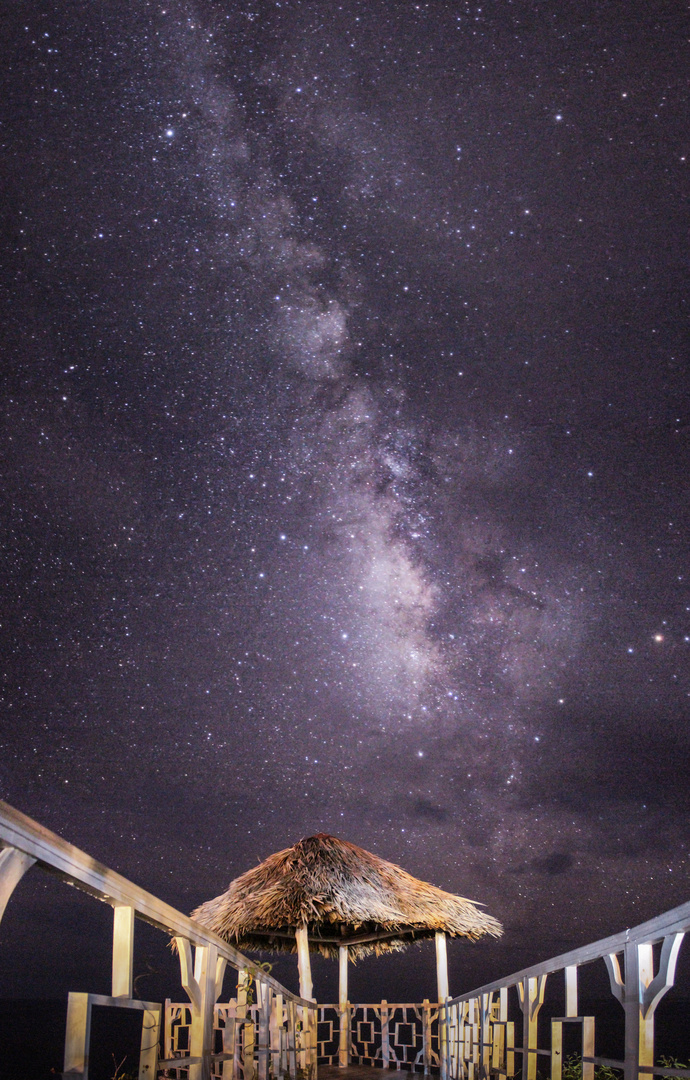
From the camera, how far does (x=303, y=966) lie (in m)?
12.0

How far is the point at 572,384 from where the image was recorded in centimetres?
1515

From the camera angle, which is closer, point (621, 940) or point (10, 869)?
point (10, 869)

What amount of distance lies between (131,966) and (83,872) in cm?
52

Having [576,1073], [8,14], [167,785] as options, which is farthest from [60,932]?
[8,14]

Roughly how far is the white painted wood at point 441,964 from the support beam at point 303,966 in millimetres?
2000

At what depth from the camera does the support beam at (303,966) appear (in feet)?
38.9

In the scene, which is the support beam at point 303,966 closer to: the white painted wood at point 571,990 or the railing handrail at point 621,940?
the railing handrail at point 621,940

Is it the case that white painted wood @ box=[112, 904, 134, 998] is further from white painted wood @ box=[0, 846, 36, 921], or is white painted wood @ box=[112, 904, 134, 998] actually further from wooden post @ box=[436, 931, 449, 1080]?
wooden post @ box=[436, 931, 449, 1080]

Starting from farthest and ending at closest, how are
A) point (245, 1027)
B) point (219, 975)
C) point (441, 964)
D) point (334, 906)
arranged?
point (441, 964), point (334, 906), point (245, 1027), point (219, 975)

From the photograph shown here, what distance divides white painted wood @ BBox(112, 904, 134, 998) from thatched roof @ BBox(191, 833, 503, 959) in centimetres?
968

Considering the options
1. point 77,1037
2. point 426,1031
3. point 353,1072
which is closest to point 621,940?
point 77,1037

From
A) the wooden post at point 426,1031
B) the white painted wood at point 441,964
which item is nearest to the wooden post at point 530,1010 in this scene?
the wooden post at point 426,1031

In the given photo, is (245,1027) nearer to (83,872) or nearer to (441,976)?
(83,872)

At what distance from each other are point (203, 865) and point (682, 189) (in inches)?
987
